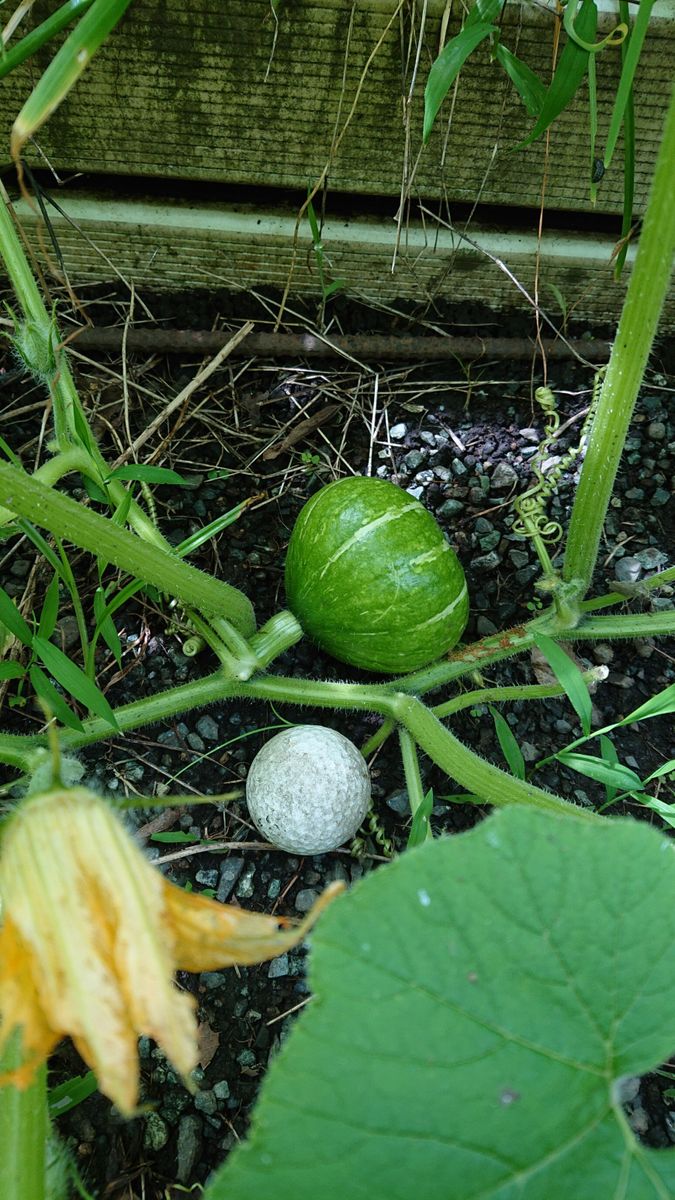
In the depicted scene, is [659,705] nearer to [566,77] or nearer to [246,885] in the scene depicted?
[246,885]

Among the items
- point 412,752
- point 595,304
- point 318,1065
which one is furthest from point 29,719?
point 595,304

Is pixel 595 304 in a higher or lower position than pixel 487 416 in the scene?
higher

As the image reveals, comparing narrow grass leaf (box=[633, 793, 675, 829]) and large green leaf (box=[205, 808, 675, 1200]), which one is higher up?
large green leaf (box=[205, 808, 675, 1200])

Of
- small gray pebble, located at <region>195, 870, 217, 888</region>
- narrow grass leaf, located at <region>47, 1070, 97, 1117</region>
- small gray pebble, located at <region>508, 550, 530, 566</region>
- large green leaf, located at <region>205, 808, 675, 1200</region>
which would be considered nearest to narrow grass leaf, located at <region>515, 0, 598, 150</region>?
small gray pebble, located at <region>508, 550, 530, 566</region>

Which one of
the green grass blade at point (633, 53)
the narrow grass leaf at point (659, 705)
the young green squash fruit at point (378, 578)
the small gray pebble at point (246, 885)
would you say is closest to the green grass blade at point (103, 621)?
the young green squash fruit at point (378, 578)

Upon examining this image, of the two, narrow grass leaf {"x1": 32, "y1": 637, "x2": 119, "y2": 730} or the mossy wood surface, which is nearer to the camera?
narrow grass leaf {"x1": 32, "y1": 637, "x2": 119, "y2": 730}

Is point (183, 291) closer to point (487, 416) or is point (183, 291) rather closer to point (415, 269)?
point (415, 269)

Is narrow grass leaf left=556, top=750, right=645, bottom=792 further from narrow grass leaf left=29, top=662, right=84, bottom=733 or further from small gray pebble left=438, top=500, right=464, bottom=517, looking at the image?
narrow grass leaf left=29, top=662, right=84, bottom=733
